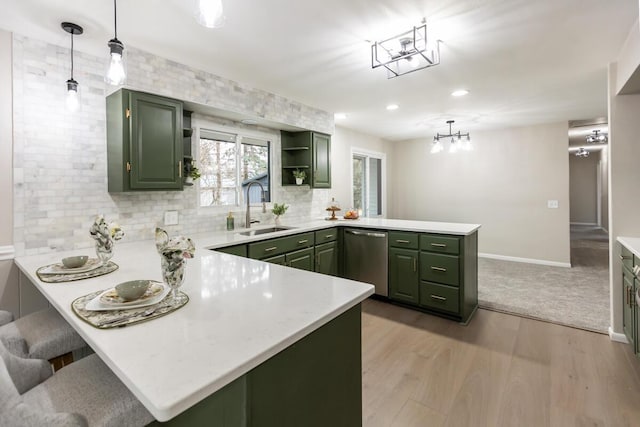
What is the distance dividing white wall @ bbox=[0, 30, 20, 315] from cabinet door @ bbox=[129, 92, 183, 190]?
687mm

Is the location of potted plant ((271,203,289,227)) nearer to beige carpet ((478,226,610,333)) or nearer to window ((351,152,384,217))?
window ((351,152,384,217))

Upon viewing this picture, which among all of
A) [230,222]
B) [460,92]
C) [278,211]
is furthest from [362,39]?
[230,222]

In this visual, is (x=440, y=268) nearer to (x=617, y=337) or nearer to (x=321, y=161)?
(x=617, y=337)

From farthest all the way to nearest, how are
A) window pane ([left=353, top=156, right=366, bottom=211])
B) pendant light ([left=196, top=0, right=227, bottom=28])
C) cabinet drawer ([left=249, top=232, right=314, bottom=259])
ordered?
window pane ([left=353, top=156, right=366, bottom=211]) < cabinet drawer ([left=249, top=232, right=314, bottom=259]) < pendant light ([left=196, top=0, right=227, bottom=28])

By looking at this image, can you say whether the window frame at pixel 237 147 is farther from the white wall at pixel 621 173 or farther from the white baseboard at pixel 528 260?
the white baseboard at pixel 528 260

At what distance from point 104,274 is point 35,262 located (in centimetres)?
75

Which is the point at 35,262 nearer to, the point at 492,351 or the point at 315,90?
the point at 315,90

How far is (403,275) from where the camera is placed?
3387mm

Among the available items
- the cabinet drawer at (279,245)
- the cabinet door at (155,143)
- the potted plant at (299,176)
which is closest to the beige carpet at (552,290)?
the cabinet drawer at (279,245)

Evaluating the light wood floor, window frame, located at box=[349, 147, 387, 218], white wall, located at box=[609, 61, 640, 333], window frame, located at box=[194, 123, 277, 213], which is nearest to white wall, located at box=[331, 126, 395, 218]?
window frame, located at box=[349, 147, 387, 218]

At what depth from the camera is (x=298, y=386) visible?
1040 millimetres

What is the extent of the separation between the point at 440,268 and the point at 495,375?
1104 millimetres

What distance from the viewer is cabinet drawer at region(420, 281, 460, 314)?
3.04 metres

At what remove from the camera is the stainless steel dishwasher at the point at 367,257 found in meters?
3.54
